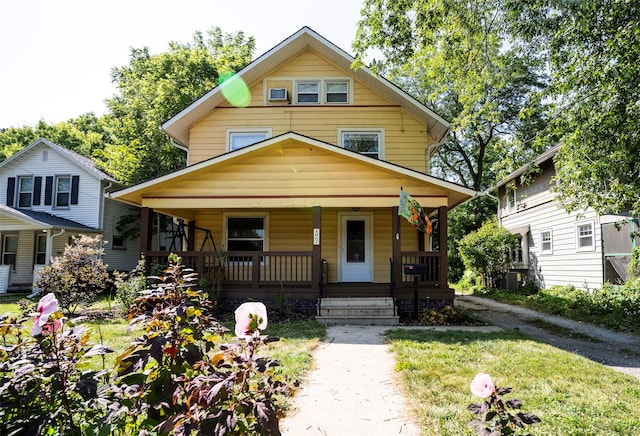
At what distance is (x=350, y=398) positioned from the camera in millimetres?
4078

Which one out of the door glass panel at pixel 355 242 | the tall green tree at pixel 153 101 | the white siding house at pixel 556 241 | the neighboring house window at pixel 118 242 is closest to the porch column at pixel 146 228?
the door glass panel at pixel 355 242

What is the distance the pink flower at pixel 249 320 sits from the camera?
1927mm

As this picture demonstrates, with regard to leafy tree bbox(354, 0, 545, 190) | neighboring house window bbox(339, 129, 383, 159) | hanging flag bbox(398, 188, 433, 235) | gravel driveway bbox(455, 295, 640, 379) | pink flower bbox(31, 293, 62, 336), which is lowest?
gravel driveway bbox(455, 295, 640, 379)

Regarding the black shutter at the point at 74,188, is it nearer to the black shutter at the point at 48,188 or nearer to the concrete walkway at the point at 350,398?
the black shutter at the point at 48,188

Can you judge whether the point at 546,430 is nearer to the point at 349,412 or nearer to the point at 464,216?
the point at 349,412

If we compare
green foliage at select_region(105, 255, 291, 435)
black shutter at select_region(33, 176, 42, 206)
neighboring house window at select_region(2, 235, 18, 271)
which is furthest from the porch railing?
neighboring house window at select_region(2, 235, 18, 271)

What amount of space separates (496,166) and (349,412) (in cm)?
654

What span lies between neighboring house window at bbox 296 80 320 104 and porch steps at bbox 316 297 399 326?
6792mm

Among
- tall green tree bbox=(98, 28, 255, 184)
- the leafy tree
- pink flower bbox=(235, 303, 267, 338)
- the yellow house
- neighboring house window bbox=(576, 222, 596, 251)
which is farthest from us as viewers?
tall green tree bbox=(98, 28, 255, 184)

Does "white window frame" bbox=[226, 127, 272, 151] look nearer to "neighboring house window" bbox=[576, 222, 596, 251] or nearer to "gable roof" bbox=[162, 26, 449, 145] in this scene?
"gable roof" bbox=[162, 26, 449, 145]

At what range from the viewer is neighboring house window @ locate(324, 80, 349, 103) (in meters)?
12.6

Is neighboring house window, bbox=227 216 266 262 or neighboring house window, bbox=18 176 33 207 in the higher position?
neighboring house window, bbox=18 176 33 207

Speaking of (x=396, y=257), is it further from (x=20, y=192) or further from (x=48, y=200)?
(x=20, y=192)

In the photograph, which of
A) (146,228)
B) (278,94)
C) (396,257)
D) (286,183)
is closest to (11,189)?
(146,228)
